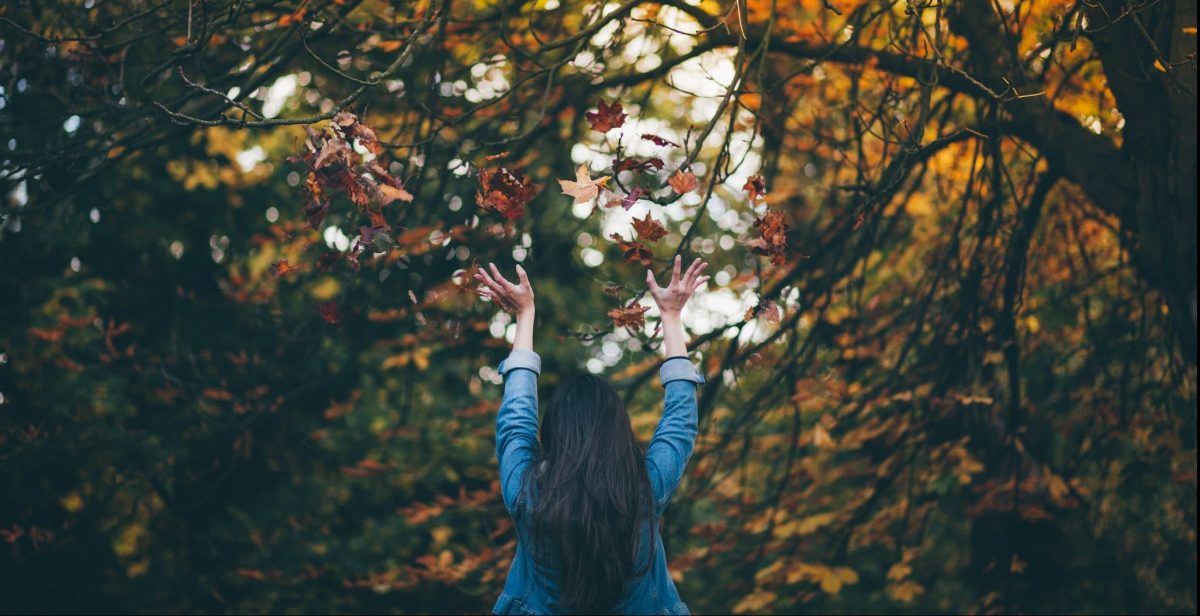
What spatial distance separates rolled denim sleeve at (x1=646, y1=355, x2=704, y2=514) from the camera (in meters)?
Result: 2.14

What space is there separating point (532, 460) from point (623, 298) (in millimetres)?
4271

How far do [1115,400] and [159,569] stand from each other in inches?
263

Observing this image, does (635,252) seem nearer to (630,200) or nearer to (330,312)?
(630,200)

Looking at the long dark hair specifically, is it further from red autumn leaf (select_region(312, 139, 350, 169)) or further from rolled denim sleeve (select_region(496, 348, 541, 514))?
red autumn leaf (select_region(312, 139, 350, 169))

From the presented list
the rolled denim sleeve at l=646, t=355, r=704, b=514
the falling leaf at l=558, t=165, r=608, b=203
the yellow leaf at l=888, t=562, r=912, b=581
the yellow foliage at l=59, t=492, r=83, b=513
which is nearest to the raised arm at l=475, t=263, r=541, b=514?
the rolled denim sleeve at l=646, t=355, r=704, b=514

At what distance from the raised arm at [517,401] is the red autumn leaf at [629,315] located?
25.5 inches

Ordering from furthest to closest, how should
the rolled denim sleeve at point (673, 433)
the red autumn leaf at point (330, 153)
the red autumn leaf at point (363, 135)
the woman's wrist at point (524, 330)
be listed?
1. the red autumn leaf at point (363, 135)
2. the red autumn leaf at point (330, 153)
3. the woman's wrist at point (524, 330)
4. the rolled denim sleeve at point (673, 433)

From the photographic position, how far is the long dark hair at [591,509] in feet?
6.64

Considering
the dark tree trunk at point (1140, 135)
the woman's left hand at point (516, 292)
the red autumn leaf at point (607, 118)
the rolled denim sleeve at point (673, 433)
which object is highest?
the dark tree trunk at point (1140, 135)

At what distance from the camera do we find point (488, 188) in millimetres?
2887

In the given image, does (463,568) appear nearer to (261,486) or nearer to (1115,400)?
(261,486)

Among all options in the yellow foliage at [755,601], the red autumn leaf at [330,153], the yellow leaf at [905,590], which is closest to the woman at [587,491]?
the red autumn leaf at [330,153]

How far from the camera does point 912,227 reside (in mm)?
6445

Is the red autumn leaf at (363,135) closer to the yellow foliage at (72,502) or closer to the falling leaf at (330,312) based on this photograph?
the falling leaf at (330,312)
